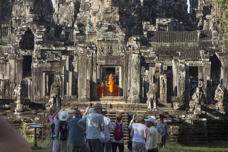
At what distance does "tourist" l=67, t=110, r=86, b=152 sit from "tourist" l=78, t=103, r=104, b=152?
146 millimetres

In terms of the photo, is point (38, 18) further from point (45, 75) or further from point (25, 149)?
point (25, 149)

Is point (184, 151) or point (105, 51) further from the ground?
point (105, 51)

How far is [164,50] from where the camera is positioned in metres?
45.9

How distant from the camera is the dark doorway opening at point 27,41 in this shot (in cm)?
4927

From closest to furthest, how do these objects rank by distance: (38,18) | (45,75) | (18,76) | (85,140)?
(85,140) → (45,75) → (18,76) → (38,18)

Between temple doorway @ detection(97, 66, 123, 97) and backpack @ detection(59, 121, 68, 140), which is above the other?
backpack @ detection(59, 121, 68, 140)

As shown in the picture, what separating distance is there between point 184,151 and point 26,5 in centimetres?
4092

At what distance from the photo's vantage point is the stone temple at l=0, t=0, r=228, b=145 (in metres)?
27.6

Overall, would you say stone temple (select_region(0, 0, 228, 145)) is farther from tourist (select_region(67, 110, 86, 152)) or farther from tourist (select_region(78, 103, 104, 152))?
tourist (select_region(78, 103, 104, 152))

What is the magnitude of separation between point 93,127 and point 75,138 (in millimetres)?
427

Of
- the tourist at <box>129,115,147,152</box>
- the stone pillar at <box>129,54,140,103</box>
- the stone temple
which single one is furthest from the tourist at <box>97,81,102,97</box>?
the tourist at <box>129,115,147,152</box>

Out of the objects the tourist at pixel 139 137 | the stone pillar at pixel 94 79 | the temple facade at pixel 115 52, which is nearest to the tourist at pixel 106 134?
the tourist at pixel 139 137

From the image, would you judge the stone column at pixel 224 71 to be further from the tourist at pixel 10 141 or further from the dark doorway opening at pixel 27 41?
the tourist at pixel 10 141

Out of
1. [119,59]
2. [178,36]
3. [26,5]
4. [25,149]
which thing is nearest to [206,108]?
[119,59]
